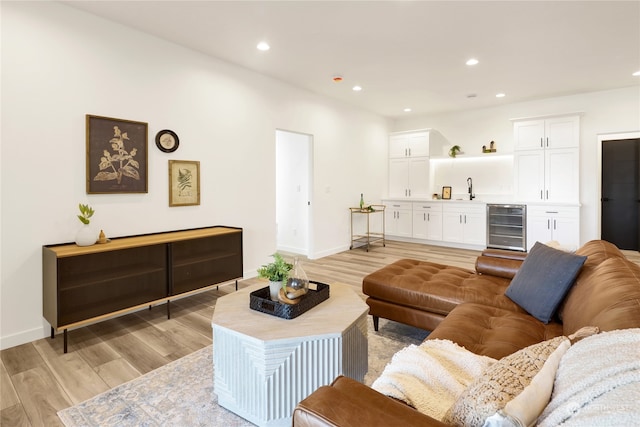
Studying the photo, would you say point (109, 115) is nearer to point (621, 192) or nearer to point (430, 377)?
point (430, 377)

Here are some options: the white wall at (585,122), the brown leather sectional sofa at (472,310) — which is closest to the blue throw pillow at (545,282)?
the brown leather sectional sofa at (472,310)

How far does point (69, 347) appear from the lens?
8.36ft

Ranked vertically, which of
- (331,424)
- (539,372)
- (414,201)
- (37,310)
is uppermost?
(414,201)

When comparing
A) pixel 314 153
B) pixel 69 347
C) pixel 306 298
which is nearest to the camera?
pixel 306 298

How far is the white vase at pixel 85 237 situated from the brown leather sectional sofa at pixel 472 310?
91.7 inches

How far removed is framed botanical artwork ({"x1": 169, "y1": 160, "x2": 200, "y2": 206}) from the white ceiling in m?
1.30

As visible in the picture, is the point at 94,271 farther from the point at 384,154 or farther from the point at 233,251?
the point at 384,154

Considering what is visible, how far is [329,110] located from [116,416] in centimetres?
500

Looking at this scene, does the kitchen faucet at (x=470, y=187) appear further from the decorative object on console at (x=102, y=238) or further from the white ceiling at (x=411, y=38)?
the decorative object on console at (x=102, y=238)

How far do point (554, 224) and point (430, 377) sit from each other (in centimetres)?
560

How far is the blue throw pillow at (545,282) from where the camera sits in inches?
74.4

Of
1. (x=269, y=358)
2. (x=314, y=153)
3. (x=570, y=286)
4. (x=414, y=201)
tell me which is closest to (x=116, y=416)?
(x=269, y=358)

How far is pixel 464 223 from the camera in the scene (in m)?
6.29

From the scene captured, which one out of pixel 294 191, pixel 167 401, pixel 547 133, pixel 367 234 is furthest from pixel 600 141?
pixel 167 401
